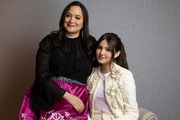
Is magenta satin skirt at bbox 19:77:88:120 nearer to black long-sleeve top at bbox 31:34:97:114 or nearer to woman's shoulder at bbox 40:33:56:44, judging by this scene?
black long-sleeve top at bbox 31:34:97:114

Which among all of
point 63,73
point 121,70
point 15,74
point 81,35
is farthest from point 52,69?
point 15,74

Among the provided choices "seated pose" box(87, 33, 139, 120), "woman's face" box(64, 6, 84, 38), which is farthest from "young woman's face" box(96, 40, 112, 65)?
"woman's face" box(64, 6, 84, 38)

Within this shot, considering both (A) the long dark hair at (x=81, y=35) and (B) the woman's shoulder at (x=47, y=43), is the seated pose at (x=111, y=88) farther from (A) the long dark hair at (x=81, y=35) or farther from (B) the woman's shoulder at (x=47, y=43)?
(B) the woman's shoulder at (x=47, y=43)

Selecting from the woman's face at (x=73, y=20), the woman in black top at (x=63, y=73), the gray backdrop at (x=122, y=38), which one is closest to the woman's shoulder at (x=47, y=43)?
the woman in black top at (x=63, y=73)

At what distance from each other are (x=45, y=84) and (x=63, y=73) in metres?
0.13

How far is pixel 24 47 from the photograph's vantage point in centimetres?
231

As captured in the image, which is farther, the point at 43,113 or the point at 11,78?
the point at 11,78

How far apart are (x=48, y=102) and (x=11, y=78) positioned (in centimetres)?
98

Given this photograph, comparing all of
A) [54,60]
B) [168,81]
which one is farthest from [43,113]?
[168,81]

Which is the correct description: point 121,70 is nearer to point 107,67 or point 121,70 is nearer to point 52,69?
point 107,67

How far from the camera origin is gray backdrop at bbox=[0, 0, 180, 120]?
7.50 feet

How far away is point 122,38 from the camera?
7.59 feet

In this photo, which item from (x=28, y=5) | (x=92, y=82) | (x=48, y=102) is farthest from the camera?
(x=28, y=5)

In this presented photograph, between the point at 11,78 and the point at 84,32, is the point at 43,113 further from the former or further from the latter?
the point at 11,78
